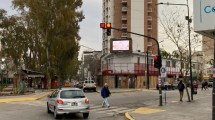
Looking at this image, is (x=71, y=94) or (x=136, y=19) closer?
(x=71, y=94)

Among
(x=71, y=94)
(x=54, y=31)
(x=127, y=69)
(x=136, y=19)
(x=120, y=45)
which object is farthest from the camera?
(x=136, y=19)

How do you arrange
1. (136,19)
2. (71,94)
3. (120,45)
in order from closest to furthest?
1. (71,94)
2. (120,45)
3. (136,19)

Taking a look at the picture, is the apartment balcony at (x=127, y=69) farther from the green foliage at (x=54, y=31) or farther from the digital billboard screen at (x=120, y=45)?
the green foliage at (x=54, y=31)

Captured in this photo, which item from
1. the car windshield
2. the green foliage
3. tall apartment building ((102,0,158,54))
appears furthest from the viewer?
tall apartment building ((102,0,158,54))

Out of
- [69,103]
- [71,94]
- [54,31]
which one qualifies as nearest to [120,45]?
[54,31]

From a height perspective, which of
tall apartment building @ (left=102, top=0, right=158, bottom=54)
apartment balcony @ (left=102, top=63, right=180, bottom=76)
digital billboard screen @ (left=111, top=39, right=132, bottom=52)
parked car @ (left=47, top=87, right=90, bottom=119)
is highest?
tall apartment building @ (left=102, top=0, right=158, bottom=54)

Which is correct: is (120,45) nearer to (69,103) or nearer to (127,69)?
(127,69)

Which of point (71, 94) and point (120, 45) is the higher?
point (120, 45)

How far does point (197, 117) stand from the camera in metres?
19.7

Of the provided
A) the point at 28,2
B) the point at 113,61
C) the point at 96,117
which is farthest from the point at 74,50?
the point at 96,117

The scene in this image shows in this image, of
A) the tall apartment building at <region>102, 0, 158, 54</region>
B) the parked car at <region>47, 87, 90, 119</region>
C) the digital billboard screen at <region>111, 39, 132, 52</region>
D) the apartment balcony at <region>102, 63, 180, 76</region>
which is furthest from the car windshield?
the tall apartment building at <region>102, 0, 158, 54</region>

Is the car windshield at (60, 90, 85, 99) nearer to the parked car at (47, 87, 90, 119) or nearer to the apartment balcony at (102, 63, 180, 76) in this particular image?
the parked car at (47, 87, 90, 119)

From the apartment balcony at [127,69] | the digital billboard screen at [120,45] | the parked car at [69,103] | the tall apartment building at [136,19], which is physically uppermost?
the tall apartment building at [136,19]

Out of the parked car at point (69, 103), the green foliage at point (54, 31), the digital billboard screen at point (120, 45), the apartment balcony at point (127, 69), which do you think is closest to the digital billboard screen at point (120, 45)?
the digital billboard screen at point (120, 45)
